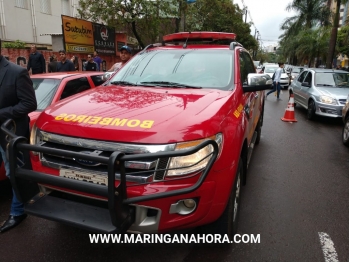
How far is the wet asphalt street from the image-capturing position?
2570 mm

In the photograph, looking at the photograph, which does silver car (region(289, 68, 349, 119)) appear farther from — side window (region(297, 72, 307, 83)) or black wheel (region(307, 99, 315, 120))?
side window (region(297, 72, 307, 83))

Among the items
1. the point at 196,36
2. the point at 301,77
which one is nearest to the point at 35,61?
the point at 196,36

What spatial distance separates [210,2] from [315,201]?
61.9ft

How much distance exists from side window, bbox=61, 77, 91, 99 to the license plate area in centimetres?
250

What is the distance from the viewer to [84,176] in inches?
81.9

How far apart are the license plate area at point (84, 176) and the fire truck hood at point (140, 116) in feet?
0.88

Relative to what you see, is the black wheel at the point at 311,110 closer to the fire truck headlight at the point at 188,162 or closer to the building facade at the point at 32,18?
the fire truck headlight at the point at 188,162

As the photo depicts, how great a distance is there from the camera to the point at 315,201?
360 centimetres

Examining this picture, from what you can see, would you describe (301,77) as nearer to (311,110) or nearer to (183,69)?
(311,110)

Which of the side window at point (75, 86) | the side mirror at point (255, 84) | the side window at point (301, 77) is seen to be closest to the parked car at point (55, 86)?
the side window at point (75, 86)

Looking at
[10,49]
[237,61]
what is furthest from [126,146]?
[10,49]

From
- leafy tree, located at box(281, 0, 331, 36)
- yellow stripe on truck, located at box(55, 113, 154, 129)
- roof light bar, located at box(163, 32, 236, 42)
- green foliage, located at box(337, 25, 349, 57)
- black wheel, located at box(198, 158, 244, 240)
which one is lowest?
black wheel, located at box(198, 158, 244, 240)

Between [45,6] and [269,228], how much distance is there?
20891mm

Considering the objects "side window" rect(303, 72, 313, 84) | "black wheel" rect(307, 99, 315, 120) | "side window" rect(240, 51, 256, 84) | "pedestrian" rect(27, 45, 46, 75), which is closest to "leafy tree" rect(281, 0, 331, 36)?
"side window" rect(303, 72, 313, 84)
